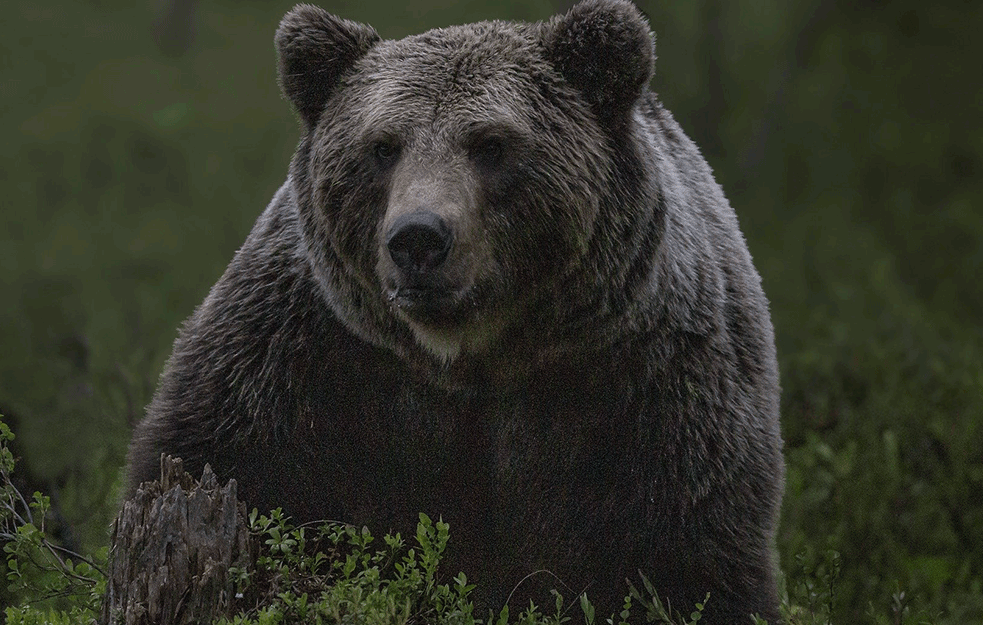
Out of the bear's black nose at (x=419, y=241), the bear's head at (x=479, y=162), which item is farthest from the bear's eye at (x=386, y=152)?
the bear's black nose at (x=419, y=241)

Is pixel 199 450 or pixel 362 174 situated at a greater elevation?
pixel 362 174

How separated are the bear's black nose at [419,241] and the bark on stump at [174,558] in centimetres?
75

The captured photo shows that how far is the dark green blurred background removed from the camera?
6230 mm

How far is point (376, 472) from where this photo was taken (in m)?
4.16

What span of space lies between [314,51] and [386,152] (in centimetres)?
48

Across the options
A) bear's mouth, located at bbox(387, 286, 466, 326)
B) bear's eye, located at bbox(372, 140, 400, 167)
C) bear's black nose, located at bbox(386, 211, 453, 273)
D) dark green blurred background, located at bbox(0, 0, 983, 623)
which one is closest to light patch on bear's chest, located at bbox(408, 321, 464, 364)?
bear's mouth, located at bbox(387, 286, 466, 326)

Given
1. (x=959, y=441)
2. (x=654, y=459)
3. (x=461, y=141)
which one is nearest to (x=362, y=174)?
(x=461, y=141)

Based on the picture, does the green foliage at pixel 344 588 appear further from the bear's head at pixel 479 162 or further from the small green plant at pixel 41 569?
the bear's head at pixel 479 162

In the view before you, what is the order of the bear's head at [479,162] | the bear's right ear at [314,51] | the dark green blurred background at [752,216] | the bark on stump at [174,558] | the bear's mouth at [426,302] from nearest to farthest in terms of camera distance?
the bark on stump at [174,558]
the bear's mouth at [426,302]
the bear's head at [479,162]
the bear's right ear at [314,51]
the dark green blurred background at [752,216]

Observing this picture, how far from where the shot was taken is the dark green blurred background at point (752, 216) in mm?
6230

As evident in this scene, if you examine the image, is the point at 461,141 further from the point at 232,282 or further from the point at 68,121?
the point at 68,121

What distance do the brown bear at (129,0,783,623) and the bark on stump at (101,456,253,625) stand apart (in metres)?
0.57

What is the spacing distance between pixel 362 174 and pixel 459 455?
950mm

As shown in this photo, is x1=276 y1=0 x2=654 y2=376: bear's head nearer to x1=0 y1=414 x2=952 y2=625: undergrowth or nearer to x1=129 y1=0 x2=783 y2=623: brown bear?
x1=129 y1=0 x2=783 y2=623: brown bear
